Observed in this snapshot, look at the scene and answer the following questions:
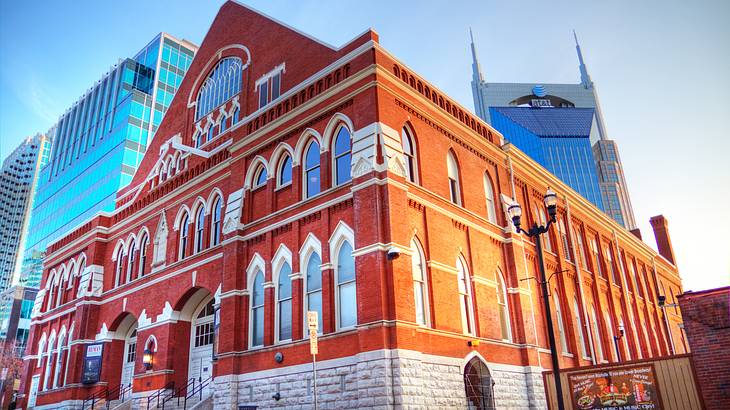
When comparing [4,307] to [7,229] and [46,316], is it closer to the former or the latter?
[7,229]

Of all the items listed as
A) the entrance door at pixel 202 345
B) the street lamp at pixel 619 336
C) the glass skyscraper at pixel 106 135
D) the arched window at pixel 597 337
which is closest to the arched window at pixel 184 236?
the entrance door at pixel 202 345

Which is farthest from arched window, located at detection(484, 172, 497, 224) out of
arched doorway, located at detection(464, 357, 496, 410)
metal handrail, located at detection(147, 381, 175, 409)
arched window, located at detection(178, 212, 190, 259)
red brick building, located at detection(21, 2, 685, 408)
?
metal handrail, located at detection(147, 381, 175, 409)

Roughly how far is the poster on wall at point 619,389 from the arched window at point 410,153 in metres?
8.19

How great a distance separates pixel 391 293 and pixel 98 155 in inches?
2612

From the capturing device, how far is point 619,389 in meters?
16.6

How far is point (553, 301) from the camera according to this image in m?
25.5

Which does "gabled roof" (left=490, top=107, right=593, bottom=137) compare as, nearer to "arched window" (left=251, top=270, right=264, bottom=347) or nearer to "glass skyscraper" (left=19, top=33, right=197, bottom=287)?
"glass skyscraper" (left=19, top=33, right=197, bottom=287)

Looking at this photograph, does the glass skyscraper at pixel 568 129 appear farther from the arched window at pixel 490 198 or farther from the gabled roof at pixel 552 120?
the arched window at pixel 490 198

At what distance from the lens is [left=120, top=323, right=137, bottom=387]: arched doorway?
27.5 m

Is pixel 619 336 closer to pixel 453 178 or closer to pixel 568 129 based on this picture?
pixel 453 178

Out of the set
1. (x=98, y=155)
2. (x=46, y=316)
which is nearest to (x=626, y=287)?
(x=46, y=316)

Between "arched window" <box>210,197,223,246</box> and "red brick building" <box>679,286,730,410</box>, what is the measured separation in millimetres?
17442

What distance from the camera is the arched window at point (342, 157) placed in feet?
60.5

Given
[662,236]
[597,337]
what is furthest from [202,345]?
[662,236]
